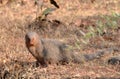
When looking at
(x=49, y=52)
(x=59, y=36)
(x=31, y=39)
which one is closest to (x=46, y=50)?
(x=49, y=52)

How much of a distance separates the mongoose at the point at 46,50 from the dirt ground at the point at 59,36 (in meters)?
0.16

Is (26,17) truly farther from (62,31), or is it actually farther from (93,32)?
(93,32)

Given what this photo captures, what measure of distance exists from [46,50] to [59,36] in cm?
183

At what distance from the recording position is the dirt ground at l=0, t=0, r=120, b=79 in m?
5.44

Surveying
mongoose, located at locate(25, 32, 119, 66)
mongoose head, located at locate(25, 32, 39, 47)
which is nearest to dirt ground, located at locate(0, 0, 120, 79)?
mongoose, located at locate(25, 32, 119, 66)

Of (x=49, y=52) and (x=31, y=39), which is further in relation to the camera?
(x=49, y=52)

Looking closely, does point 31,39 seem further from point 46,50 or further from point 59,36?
point 59,36

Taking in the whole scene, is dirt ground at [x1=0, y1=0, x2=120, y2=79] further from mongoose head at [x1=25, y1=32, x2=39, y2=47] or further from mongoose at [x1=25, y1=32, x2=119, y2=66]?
mongoose head at [x1=25, y1=32, x2=39, y2=47]

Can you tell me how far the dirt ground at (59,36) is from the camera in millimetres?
5438

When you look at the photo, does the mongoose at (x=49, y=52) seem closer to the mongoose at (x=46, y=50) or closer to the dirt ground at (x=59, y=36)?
the mongoose at (x=46, y=50)

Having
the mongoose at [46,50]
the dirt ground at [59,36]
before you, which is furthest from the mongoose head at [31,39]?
the dirt ground at [59,36]

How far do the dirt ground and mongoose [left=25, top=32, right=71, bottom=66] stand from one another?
6.2 inches

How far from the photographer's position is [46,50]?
6.04 meters

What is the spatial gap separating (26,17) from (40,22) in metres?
0.98
